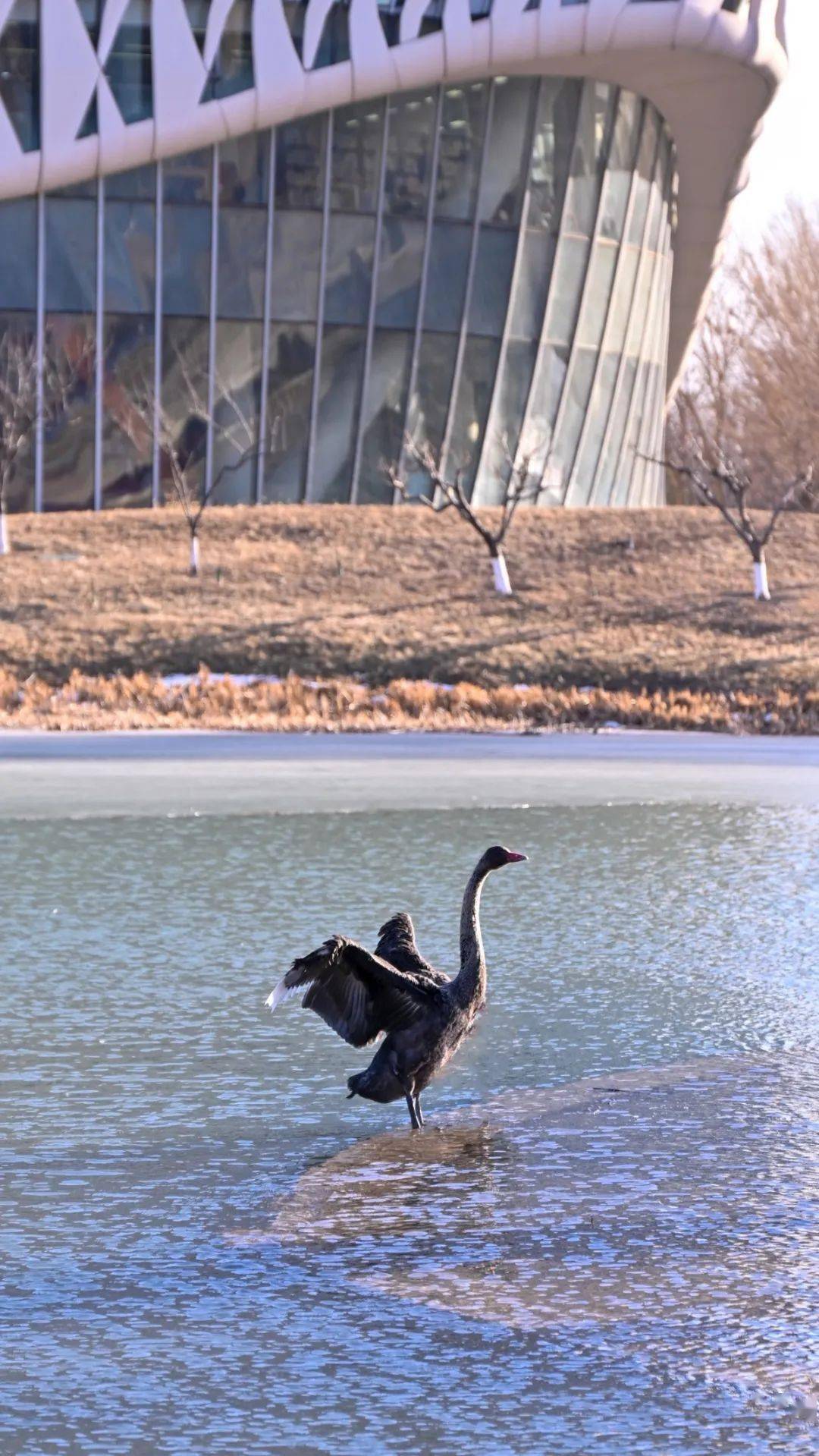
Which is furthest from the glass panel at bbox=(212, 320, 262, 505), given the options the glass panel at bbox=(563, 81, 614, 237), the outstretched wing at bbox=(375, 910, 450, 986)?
the outstretched wing at bbox=(375, 910, 450, 986)

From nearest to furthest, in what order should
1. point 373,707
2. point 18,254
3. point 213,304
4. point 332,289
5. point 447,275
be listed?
point 373,707 < point 18,254 < point 213,304 < point 332,289 < point 447,275

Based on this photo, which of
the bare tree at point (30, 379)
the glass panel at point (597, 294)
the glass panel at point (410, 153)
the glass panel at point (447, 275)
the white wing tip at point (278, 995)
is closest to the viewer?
the white wing tip at point (278, 995)

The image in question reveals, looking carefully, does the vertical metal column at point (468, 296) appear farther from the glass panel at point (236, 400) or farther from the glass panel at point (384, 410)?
the glass panel at point (236, 400)

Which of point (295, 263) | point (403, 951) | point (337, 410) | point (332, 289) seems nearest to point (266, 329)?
point (295, 263)

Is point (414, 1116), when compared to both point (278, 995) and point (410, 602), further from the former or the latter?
point (410, 602)

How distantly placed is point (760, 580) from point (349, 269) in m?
13.4

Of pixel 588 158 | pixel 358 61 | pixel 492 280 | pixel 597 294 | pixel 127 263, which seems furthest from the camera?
pixel 597 294

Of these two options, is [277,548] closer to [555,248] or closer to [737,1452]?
[555,248]

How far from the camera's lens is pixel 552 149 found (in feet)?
165

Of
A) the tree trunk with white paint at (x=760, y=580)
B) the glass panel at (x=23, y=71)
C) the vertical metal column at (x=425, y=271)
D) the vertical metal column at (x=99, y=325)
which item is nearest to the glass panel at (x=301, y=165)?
the vertical metal column at (x=425, y=271)

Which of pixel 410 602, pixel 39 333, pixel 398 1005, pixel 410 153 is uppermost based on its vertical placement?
pixel 410 153

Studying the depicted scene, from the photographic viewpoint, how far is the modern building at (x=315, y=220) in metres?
45.2

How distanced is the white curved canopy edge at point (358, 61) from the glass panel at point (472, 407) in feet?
18.8

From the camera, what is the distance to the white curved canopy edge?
44688 mm
